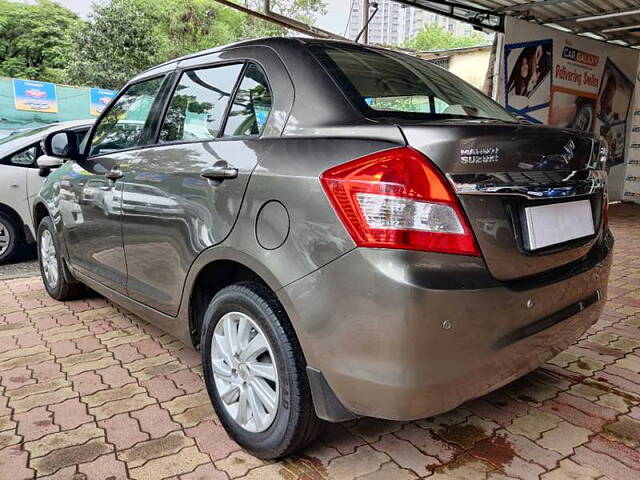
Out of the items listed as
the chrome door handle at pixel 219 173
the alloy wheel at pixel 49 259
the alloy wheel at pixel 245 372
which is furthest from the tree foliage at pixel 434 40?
the alloy wheel at pixel 245 372

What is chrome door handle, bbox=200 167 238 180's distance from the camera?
6.69 ft

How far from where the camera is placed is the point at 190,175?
2.26 meters

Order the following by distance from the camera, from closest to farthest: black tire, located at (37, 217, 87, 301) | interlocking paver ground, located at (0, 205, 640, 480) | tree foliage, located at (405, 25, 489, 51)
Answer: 1. interlocking paver ground, located at (0, 205, 640, 480)
2. black tire, located at (37, 217, 87, 301)
3. tree foliage, located at (405, 25, 489, 51)

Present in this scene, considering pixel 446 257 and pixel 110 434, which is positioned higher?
pixel 446 257

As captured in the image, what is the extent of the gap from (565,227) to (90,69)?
78.5 ft

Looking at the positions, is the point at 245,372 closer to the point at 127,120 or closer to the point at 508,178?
the point at 508,178

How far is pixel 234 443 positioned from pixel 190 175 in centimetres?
115

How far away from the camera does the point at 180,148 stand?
242 centimetres

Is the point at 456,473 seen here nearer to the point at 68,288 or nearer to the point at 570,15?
the point at 68,288

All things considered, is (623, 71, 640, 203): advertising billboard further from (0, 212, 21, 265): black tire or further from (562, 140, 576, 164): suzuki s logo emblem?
(0, 212, 21, 265): black tire

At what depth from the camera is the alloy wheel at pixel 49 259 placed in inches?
160

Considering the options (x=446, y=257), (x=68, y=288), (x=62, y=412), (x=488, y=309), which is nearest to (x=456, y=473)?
(x=488, y=309)

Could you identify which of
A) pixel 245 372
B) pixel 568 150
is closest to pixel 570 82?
pixel 568 150

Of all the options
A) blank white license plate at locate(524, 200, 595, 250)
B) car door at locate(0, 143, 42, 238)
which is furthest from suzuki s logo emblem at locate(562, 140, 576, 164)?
car door at locate(0, 143, 42, 238)
